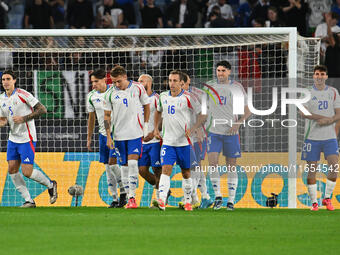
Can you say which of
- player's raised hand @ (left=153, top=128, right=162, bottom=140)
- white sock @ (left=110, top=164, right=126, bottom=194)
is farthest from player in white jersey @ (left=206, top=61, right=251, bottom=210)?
white sock @ (left=110, top=164, right=126, bottom=194)

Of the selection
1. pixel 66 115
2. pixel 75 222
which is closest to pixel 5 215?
pixel 75 222

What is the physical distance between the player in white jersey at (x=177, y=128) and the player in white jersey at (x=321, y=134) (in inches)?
78.1

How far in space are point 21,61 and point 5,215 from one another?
6617 mm

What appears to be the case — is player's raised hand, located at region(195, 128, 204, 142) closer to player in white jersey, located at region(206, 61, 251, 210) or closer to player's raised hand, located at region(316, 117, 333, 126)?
player in white jersey, located at region(206, 61, 251, 210)

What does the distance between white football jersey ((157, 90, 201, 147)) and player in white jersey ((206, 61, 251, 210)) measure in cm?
53

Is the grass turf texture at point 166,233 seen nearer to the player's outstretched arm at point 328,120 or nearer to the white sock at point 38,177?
the white sock at point 38,177

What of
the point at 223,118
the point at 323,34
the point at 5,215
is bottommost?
the point at 5,215

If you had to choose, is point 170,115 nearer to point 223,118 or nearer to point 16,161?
point 223,118

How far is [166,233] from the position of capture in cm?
946

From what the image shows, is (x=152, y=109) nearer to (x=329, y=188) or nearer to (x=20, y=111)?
(x=20, y=111)

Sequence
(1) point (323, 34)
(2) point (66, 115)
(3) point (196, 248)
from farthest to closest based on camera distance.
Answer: (1) point (323, 34)
(2) point (66, 115)
(3) point (196, 248)

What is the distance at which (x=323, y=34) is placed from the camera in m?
20.1

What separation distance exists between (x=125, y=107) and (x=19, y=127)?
1.76m

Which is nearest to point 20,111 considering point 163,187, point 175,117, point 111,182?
point 111,182
